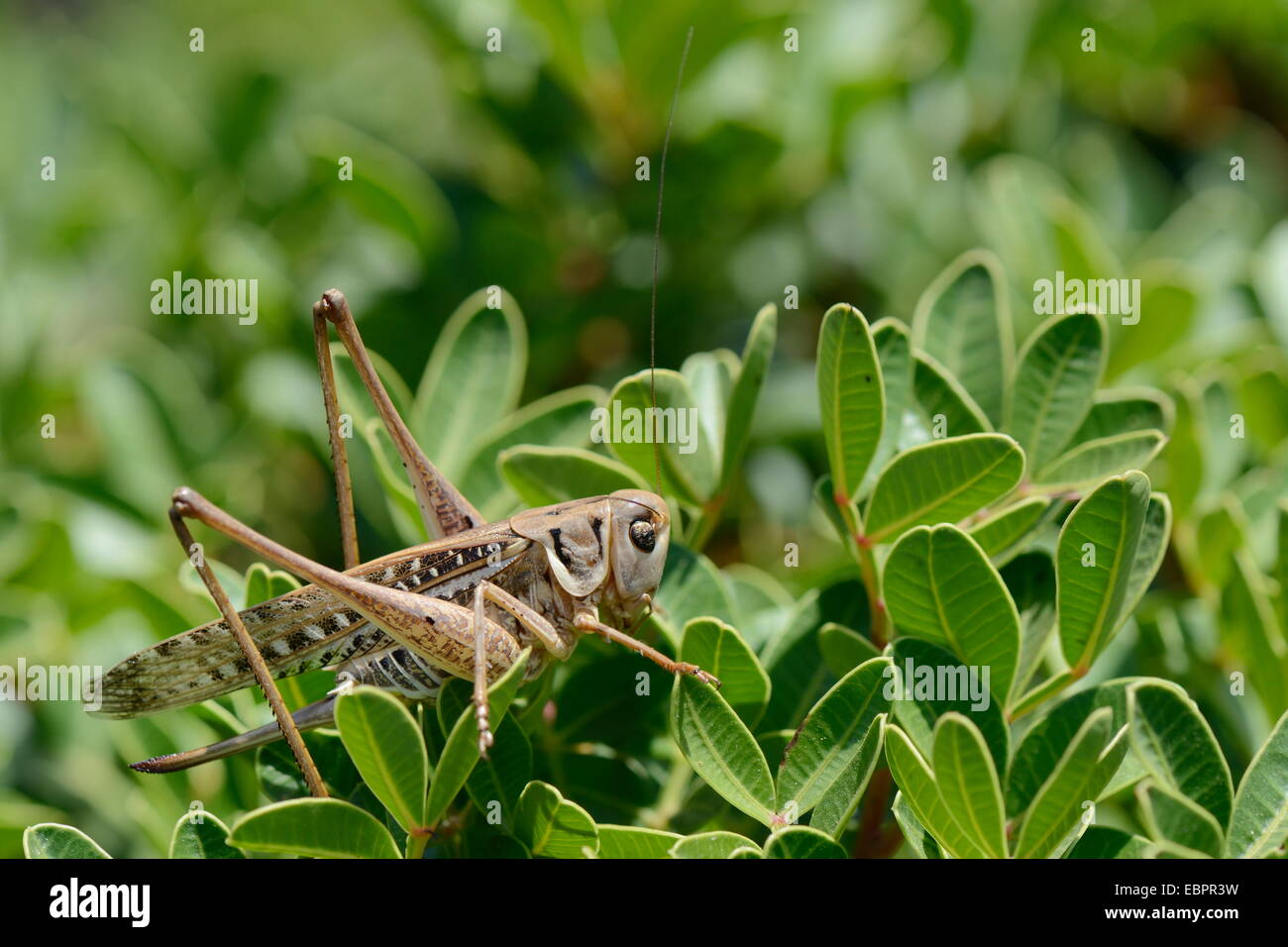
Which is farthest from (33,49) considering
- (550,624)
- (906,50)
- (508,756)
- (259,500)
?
(508,756)

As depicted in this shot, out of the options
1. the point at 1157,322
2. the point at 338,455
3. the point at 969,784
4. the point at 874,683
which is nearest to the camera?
the point at 969,784

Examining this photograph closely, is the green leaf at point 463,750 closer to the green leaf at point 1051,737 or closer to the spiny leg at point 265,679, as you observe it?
the spiny leg at point 265,679

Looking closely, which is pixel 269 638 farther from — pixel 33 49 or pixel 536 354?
pixel 33 49

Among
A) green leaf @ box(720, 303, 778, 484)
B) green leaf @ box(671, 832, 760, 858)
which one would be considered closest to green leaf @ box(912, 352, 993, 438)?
green leaf @ box(720, 303, 778, 484)

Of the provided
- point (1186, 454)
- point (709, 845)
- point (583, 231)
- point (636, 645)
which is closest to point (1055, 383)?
point (1186, 454)

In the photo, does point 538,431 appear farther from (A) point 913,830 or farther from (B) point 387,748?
(A) point 913,830

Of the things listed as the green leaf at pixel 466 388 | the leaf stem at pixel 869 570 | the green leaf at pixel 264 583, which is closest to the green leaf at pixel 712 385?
the leaf stem at pixel 869 570

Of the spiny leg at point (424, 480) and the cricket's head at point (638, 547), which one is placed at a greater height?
the spiny leg at point (424, 480)
